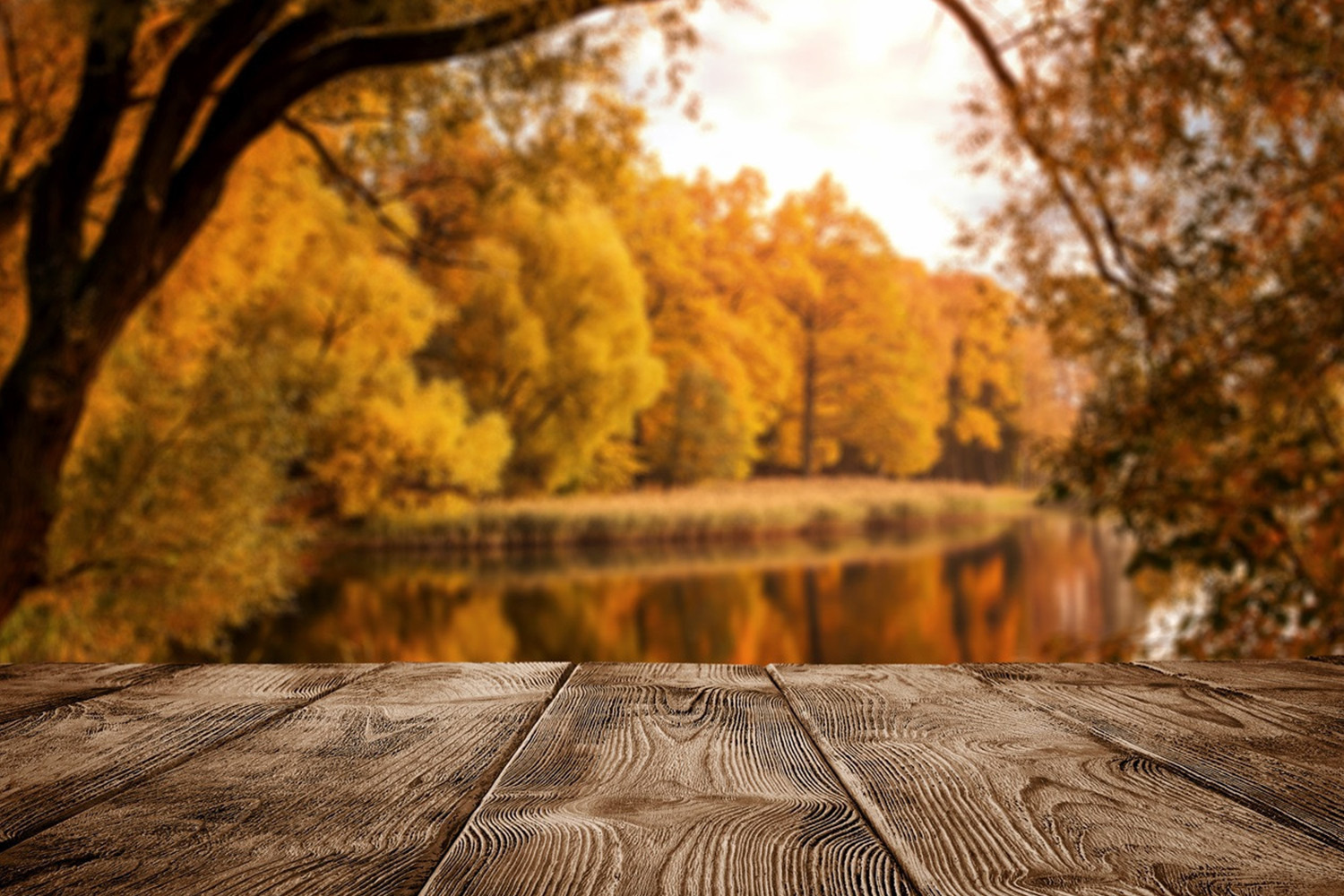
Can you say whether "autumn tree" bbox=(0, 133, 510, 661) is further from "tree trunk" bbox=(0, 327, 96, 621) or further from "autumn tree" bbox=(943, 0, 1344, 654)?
"autumn tree" bbox=(943, 0, 1344, 654)

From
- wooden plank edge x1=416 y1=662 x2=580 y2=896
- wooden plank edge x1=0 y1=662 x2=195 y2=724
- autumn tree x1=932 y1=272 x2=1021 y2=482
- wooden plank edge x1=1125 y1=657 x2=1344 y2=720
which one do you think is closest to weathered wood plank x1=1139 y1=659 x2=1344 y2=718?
wooden plank edge x1=1125 y1=657 x2=1344 y2=720

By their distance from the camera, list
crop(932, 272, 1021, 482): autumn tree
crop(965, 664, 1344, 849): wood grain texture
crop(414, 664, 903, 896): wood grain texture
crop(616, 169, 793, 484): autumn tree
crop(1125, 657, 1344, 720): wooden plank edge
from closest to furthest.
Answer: crop(414, 664, 903, 896): wood grain texture, crop(965, 664, 1344, 849): wood grain texture, crop(1125, 657, 1344, 720): wooden plank edge, crop(616, 169, 793, 484): autumn tree, crop(932, 272, 1021, 482): autumn tree

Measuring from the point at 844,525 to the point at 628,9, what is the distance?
16.3 metres

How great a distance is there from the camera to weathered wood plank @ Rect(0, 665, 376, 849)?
0.93 metres

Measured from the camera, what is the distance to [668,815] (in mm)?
839

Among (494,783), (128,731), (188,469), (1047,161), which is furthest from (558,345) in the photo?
(494,783)

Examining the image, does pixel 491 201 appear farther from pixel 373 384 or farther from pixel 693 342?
pixel 693 342

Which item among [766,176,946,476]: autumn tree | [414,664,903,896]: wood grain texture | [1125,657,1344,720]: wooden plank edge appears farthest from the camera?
[766,176,946,476]: autumn tree

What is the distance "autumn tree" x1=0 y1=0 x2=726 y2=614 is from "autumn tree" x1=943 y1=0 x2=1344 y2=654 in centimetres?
244

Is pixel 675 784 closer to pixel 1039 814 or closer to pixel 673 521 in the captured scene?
pixel 1039 814

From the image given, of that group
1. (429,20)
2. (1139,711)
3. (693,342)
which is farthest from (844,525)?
(1139,711)

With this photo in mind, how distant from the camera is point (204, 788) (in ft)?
3.06

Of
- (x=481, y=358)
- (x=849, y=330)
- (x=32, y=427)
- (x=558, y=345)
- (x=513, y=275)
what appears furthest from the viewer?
(x=849, y=330)

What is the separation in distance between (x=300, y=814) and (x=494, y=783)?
168 mm
